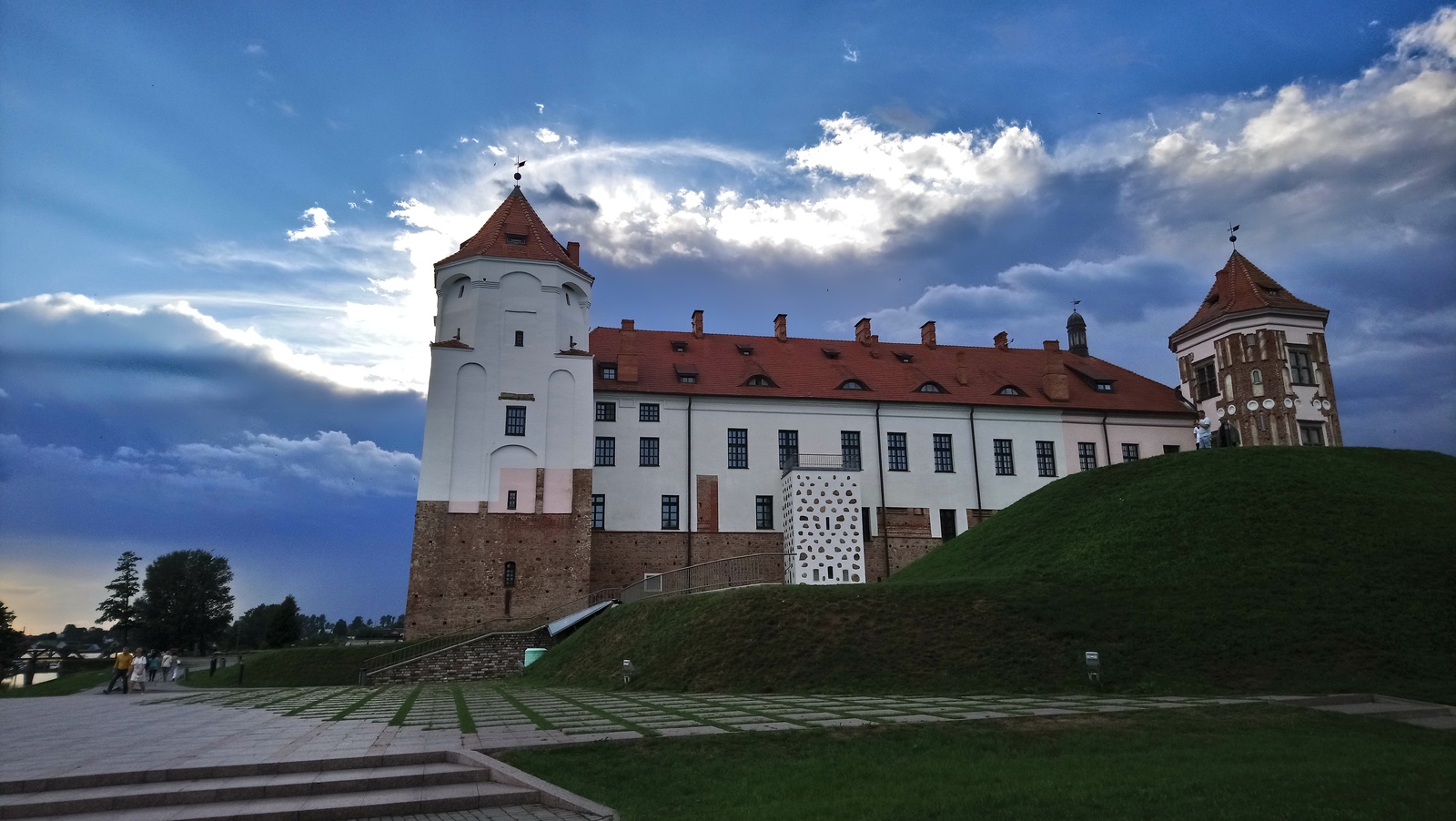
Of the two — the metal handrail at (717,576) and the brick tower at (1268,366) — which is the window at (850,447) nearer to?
the metal handrail at (717,576)

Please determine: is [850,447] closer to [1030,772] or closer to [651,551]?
[651,551]

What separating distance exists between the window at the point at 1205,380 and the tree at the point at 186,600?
229 ft

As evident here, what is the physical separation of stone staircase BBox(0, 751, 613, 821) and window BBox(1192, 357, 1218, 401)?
39161 mm

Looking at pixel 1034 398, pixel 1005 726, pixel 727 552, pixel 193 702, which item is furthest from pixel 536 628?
pixel 1034 398

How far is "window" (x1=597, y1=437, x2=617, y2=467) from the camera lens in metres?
34.0

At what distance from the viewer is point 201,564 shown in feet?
225

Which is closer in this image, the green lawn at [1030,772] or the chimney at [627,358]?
the green lawn at [1030,772]

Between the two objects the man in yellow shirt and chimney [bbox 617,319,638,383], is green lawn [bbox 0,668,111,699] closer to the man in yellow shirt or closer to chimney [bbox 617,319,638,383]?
the man in yellow shirt

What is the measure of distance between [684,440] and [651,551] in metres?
4.82

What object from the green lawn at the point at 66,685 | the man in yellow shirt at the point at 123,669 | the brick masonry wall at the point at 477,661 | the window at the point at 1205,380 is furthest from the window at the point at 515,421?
the window at the point at 1205,380

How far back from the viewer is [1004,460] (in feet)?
124

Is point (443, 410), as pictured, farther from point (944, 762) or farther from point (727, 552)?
point (944, 762)

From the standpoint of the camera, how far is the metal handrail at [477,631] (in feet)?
90.4

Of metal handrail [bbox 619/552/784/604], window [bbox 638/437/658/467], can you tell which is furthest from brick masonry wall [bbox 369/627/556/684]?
window [bbox 638/437/658/467]
